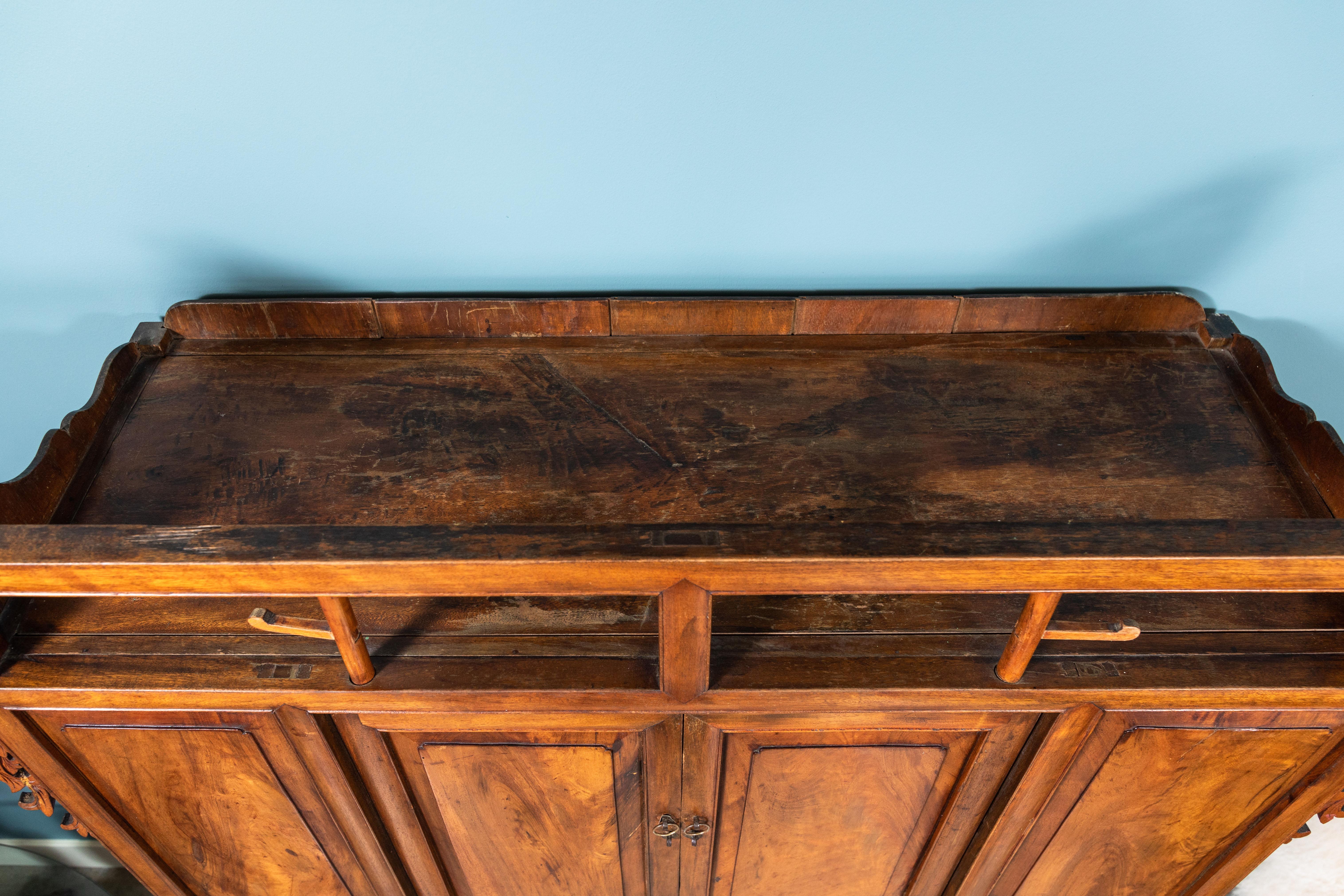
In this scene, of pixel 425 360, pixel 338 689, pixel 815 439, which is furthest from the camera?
pixel 425 360

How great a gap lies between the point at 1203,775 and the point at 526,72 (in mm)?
1332

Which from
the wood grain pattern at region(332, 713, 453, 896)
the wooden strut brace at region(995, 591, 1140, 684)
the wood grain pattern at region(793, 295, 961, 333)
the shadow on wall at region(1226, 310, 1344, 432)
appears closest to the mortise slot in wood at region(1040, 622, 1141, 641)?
the wooden strut brace at region(995, 591, 1140, 684)

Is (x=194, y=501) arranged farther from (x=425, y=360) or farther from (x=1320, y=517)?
(x=1320, y=517)

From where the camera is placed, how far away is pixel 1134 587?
2.60ft

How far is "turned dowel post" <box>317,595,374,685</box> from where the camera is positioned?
0.83 meters

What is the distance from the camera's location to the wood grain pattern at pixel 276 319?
1.17 m

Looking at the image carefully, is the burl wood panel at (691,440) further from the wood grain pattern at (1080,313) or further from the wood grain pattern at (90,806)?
the wood grain pattern at (90,806)

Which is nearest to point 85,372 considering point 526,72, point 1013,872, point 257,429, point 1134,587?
point 257,429

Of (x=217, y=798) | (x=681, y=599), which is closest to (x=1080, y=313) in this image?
(x=681, y=599)

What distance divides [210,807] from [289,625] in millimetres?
523

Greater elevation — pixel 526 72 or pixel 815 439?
pixel 526 72

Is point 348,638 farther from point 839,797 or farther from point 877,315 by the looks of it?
point 877,315

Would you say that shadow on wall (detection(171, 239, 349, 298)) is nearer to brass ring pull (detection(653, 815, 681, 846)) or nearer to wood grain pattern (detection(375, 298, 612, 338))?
wood grain pattern (detection(375, 298, 612, 338))

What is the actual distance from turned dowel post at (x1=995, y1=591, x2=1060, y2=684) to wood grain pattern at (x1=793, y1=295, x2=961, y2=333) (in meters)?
0.47
